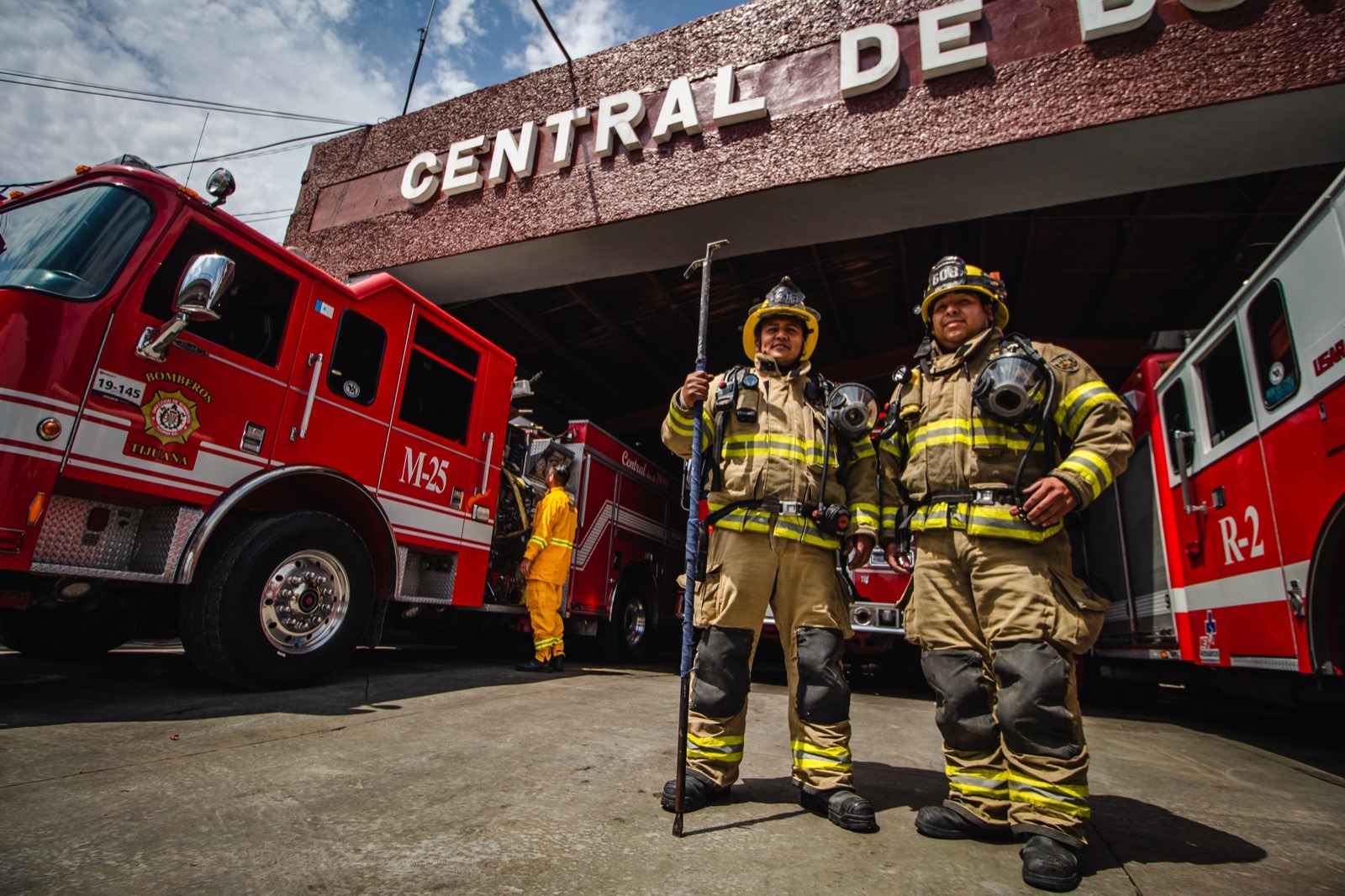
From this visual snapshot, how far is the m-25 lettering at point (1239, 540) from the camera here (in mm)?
3393

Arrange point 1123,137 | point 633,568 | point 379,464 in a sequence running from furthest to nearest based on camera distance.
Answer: point 633,568
point 1123,137
point 379,464

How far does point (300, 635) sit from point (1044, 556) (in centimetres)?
366

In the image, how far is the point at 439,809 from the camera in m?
1.89

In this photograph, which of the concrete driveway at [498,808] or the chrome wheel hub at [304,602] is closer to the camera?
the concrete driveway at [498,808]

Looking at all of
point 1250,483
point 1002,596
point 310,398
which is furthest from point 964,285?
point 310,398

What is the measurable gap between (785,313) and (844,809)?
1.79m

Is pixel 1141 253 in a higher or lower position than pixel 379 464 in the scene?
higher

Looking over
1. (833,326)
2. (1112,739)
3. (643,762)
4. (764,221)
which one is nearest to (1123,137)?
(764,221)

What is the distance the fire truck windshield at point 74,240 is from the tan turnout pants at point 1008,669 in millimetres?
3691

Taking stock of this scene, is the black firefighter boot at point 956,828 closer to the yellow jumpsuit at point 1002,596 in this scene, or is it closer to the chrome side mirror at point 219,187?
the yellow jumpsuit at point 1002,596

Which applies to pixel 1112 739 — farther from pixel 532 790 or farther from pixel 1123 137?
pixel 1123 137

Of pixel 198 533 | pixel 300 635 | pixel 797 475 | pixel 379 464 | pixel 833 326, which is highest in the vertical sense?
pixel 833 326

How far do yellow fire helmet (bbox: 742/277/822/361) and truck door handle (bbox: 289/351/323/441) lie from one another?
2624mm

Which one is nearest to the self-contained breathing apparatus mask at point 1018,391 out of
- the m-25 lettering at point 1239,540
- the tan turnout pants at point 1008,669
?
the tan turnout pants at point 1008,669
